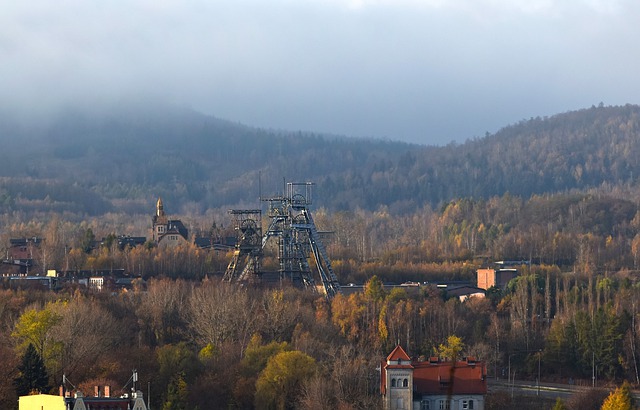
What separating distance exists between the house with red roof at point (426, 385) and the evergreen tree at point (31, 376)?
44.2ft

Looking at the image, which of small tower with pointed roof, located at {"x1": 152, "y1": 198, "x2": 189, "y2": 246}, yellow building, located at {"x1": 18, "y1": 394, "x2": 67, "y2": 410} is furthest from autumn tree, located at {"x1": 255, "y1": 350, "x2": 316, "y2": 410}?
small tower with pointed roof, located at {"x1": 152, "y1": 198, "x2": 189, "y2": 246}

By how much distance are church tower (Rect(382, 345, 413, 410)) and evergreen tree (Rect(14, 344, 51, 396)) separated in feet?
44.1

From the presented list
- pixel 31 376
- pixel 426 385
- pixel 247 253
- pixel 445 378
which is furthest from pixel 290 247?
pixel 31 376

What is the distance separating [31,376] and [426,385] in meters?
15.9

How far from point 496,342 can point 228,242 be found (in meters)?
45.9

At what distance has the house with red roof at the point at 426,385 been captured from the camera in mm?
73438

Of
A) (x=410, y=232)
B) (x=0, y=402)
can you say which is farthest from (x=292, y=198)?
(x=410, y=232)

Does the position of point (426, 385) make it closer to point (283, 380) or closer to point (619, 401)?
point (283, 380)

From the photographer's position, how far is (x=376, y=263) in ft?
398

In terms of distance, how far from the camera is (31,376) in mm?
71000

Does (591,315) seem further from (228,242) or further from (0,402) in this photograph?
(228,242)

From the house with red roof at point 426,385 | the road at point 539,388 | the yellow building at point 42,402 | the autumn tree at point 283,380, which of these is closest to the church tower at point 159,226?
the road at point 539,388

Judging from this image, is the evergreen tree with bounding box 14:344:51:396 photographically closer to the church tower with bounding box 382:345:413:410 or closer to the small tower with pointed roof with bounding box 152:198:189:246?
the church tower with bounding box 382:345:413:410

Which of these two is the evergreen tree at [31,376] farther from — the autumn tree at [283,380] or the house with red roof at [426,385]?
the house with red roof at [426,385]
